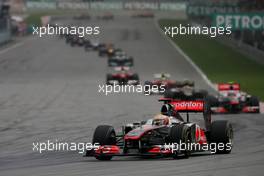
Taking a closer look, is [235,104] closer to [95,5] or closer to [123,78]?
[123,78]

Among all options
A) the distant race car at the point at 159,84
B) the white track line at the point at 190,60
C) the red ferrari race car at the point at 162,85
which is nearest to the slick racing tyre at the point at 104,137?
the red ferrari race car at the point at 162,85

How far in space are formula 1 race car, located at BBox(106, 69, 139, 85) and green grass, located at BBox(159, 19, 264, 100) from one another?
568cm

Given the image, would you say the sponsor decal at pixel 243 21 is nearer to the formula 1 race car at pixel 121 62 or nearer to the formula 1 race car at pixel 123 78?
the formula 1 race car at pixel 121 62

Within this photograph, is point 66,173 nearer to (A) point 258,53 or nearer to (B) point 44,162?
(B) point 44,162

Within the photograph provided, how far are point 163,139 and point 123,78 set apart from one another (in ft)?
106

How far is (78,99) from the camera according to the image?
46.6 meters

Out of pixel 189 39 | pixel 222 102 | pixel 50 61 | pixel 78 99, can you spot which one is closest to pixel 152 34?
pixel 189 39

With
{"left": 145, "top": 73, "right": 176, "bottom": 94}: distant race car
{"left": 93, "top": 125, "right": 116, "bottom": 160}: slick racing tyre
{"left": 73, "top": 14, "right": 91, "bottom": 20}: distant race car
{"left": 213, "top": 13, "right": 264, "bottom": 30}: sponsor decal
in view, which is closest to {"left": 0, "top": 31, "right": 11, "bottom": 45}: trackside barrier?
{"left": 213, "top": 13, "right": 264, "bottom": 30}: sponsor decal

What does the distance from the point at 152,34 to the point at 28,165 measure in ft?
318

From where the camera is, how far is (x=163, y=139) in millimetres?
22703

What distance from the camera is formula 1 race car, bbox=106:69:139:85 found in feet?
177

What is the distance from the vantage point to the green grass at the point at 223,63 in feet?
192

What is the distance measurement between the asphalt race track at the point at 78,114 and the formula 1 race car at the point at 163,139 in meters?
0.26

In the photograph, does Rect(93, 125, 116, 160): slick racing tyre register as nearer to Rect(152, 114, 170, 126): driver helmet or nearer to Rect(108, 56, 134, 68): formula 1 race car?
Rect(152, 114, 170, 126): driver helmet
